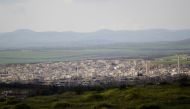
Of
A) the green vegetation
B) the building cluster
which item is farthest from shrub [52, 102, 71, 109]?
the building cluster

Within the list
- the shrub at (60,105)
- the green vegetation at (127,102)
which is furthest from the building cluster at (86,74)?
the shrub at (60,105)

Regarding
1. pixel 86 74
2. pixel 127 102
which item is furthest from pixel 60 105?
pixel 86 74

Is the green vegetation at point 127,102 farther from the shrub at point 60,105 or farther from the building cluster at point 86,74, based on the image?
the building cluster at point 86,74

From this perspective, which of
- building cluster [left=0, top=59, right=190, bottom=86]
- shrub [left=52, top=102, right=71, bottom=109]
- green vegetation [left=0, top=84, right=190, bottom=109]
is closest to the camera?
green vegetation [left=0, top=84, right=190, bottom=109]

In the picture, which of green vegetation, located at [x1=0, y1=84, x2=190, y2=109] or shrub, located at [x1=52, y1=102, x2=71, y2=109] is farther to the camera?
shrub, located at [x1=52, y1=102, x2=71, y2=109]

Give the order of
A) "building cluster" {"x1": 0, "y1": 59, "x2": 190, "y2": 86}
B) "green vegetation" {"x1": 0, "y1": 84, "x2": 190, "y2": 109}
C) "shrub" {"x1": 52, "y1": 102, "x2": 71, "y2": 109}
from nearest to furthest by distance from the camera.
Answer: "green vegetation" {"x1": 0, "y1": 84, "x2": 190, "y2": 109} → "shrub" {"x1": 52, "y1": 102, "x2": 71, "y2": 109} → "building cluster" {"x1": 0, "y1": 59, "x2": 190, "y2": 86}

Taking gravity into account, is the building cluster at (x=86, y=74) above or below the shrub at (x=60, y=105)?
below

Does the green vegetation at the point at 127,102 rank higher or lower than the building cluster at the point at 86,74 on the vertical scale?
higher

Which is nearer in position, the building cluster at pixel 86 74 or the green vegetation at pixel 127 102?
the green vegetation at pixel 127 102

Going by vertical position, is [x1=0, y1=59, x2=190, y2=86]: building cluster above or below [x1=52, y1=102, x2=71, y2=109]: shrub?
below

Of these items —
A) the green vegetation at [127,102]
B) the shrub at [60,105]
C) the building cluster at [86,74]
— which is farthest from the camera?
the building cluster at [86,74]

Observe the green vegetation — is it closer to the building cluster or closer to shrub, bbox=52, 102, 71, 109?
shrub, bbox=52, 102, 71, 109

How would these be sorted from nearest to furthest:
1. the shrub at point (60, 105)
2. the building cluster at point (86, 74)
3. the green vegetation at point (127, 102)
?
the green vegetation at point (127, 102)
the shrub at point (60, 105)
the building cluster at point (86, 74)
